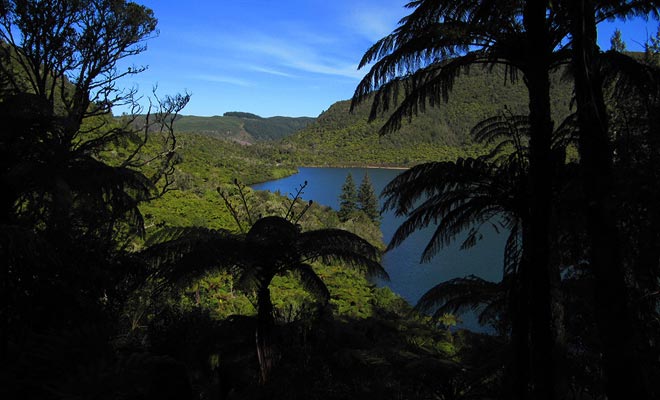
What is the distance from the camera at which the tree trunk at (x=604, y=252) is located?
2.30 m

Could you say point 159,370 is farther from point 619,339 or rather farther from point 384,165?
point 384,165

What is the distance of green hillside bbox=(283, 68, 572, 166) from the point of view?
105 metres

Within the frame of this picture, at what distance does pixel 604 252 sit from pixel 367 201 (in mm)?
36917

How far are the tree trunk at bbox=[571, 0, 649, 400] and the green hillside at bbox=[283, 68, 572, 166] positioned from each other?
321ft

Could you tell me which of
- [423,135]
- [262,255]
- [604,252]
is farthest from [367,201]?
[423,135]

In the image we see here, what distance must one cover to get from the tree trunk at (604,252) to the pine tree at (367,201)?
3584 cm

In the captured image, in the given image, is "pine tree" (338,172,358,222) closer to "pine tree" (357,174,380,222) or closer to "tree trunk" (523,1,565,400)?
"pine tree" (357,174,380,222)

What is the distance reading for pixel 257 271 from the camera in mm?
4383

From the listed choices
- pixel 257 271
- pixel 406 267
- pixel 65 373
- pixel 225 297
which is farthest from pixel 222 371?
pixel 406 267

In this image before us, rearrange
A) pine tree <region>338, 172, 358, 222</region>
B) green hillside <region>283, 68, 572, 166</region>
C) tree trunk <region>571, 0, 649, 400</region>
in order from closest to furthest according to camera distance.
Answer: tree trunk <region>571, 0, 649, 400</region> → pine tree <region>338, 172, 358, 222</region> → green hillside <region>283, 68, 572, 166</region>

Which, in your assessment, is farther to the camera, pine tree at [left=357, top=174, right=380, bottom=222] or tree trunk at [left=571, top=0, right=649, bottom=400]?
pine tree at [left=357, top=174, right=380, bottom=222]

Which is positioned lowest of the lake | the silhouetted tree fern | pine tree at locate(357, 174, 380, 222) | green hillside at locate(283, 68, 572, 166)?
the lake

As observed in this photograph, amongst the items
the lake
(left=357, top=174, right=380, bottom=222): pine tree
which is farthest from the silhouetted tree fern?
→ (left=357, top=174, right=380, bottom=222): pine tree

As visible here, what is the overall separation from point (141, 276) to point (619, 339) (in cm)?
464
